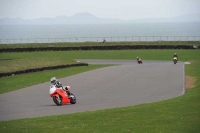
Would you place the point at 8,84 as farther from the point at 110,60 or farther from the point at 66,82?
the point at 110,60

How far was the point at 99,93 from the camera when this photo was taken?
97.1ft

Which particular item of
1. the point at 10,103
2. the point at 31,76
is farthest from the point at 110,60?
the point at 10,103

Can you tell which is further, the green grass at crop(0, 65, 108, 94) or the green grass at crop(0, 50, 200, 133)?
the green grass at crop(0, 65, 108, 94)

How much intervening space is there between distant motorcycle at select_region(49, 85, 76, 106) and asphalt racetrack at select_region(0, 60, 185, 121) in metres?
0.31

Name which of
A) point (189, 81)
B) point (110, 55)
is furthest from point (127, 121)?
point (110, 55)

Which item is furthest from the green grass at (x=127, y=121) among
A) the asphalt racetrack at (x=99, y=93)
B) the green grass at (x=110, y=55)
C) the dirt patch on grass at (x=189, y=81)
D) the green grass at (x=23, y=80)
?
the green grass at (x=110, y=55)

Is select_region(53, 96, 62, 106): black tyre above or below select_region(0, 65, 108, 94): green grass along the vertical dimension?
above

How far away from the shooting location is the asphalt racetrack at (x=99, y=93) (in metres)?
23.0

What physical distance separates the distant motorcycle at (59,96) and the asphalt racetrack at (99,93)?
1.03 ft

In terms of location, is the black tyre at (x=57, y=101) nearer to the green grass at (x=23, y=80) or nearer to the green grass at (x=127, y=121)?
the green grass at (x=127, y=121)

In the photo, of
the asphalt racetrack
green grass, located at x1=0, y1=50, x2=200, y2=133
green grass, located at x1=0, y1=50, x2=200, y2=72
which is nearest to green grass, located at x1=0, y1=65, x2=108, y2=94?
the asphalt racetrack

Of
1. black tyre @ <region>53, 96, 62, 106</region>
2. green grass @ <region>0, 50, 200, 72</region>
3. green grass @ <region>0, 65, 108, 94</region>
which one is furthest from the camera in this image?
green grass @ <region>0, 50, 200, 72</region>

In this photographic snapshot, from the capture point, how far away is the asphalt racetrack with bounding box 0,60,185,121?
904 inches

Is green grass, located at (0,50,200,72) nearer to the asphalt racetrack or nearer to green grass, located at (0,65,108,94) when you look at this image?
green grass, located at (0,65,108,94)
